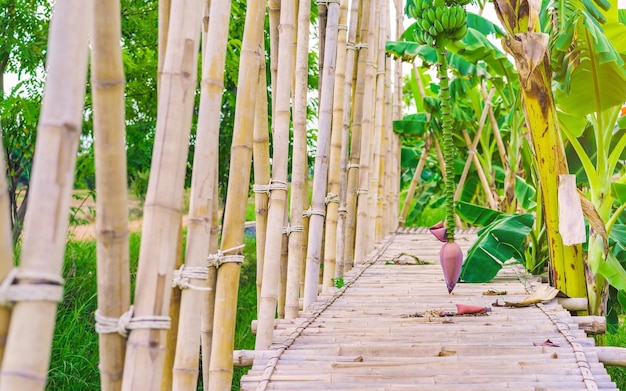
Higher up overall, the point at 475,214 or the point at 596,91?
the point at 596,91

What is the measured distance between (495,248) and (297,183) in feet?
3.72

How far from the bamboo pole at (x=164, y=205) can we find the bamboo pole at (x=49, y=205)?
231 millimetres

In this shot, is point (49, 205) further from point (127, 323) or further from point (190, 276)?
point (190, 276)

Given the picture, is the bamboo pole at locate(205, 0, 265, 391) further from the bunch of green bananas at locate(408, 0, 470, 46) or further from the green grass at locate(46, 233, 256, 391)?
the green grass at locate(46, 233, 256, 391)

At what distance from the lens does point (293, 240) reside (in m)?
2.60

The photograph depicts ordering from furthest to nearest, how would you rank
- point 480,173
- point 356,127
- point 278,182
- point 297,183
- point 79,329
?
point 480,173
point 79,329
point 356,127
point 297,183
point 278,182

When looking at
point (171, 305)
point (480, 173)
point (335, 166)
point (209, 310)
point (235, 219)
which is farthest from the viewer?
point (480, 173)

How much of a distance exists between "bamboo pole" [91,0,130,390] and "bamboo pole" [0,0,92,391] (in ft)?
0.45

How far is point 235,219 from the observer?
186 centimetres

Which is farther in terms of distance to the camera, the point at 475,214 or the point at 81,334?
the point at 475,214

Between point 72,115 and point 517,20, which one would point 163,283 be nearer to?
point 72,115

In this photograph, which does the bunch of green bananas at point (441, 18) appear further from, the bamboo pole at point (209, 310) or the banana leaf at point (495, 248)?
the bamboo pole at point (209, 310)

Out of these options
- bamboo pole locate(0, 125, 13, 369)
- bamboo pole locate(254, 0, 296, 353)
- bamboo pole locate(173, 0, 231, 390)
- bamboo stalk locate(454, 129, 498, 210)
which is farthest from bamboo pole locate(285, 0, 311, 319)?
bamboo stalk locate(454, 129, 498, 210)

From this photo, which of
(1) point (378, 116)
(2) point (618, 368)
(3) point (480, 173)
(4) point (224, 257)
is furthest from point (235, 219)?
(3) point (480, 173)
